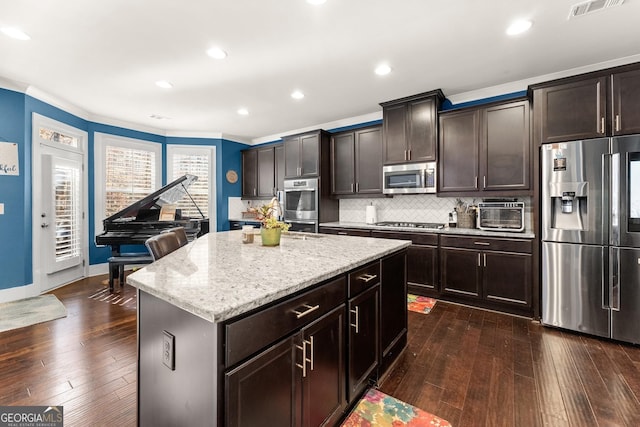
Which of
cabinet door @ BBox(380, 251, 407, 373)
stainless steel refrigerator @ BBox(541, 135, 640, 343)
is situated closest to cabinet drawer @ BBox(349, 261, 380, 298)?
cabinet door @ BBox(380, 251, 407, 373)

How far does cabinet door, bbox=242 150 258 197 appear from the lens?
6199 mm

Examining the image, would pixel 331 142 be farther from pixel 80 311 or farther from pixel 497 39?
pixel 80 311

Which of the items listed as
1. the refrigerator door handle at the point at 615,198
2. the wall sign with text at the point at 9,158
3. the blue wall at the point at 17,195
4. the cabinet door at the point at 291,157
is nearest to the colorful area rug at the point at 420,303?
the refrigerator door handle at the point at 615,198

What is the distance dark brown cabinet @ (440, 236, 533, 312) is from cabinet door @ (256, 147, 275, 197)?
3610mm

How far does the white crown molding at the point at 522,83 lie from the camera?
2971 mm

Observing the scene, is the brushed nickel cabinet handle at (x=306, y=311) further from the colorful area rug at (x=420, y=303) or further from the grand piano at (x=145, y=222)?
the grand piano at (x=145, y=222)

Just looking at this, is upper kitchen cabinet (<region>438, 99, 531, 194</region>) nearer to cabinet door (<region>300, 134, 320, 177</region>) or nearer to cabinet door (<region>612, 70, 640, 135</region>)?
cabinet door (<region>612, 70, 640, 135</region>)

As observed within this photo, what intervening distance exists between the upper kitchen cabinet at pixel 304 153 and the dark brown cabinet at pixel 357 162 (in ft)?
0.91

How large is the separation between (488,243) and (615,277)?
1.03 metres

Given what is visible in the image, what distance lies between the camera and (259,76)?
3.36 m

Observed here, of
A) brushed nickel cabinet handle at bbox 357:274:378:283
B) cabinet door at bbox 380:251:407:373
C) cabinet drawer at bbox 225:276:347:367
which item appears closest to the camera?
cabinet drawer at bbox 225:276:347:367

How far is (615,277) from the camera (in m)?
2.53

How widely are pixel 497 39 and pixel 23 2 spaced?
3.83 meters

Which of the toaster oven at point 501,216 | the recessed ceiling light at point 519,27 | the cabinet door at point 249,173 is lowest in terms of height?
the toaster oven at point 501,216
